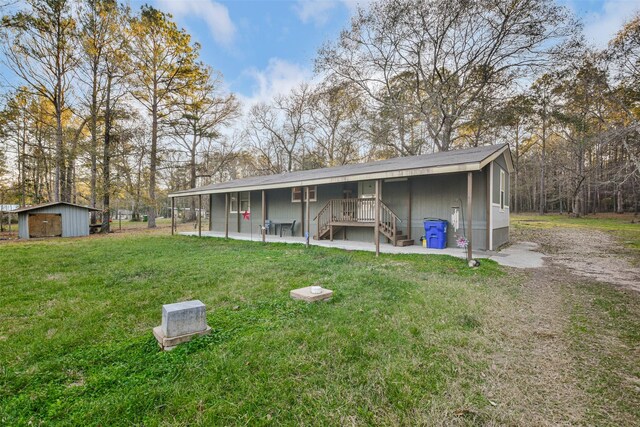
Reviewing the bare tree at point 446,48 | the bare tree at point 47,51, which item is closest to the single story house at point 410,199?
the bare tree at point 446,48

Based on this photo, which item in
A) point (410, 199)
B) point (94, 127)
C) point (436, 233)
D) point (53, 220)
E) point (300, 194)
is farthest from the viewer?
point (94, 127)

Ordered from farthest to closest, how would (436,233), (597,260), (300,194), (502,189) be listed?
(300,194) < (502,189) < (436,233) < (597,260)

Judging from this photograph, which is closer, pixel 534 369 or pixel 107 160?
pixel 534 369

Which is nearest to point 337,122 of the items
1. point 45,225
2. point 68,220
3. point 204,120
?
point 204,120

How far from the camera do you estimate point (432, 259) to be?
745 centimetres

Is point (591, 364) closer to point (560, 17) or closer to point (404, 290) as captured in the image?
point (404, 290)

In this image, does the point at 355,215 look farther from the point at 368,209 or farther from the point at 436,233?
the point at 436,233

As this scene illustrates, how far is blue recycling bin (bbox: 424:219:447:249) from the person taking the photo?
9.08 meters

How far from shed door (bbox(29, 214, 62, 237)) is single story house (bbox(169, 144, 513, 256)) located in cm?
859

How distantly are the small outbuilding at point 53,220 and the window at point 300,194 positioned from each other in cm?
1123

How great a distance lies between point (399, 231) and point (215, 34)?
14174 millimetres

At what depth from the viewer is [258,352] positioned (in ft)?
8.89

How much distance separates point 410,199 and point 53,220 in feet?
55.5

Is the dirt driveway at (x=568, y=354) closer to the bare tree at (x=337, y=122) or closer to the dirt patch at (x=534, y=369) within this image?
the dirt patch at (x=534, y=369)
